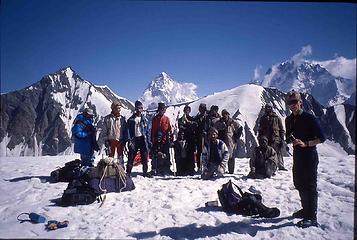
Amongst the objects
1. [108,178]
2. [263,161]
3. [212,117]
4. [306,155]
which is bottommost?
[108,178]

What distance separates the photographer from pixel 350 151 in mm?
196875

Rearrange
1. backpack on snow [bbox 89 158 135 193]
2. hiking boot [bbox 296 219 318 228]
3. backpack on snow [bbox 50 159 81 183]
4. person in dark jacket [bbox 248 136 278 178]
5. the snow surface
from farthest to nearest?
person in dark jacket [bbox 248 136 278 178] < backpack on snow [bbox 50 159 81 183] < backpack on snow [bbox 89 158 135 193] < hiking boot [bbox 296 219 318 228] < the snow surface

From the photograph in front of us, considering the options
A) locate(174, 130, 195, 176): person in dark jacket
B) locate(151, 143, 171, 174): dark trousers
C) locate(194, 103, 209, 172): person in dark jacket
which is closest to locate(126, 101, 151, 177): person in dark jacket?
locate(151, 143, 171, 174): dark trousers

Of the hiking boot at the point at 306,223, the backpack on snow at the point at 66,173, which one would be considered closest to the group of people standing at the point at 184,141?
the backpack on snow at the point at 66,173

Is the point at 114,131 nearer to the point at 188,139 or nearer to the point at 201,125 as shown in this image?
the point at 188,139

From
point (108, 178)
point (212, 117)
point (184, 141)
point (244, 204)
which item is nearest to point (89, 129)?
point (108, 178)

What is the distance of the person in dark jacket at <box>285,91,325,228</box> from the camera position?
20.3 feet

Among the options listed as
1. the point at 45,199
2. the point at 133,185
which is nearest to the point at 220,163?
the point at 133,185

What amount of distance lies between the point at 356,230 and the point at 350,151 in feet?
729

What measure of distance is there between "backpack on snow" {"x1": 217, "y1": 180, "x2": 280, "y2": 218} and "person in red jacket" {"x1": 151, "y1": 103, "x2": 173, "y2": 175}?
4119mm

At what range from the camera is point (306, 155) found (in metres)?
6.30

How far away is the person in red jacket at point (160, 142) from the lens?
11086mm

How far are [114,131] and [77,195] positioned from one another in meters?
3.33

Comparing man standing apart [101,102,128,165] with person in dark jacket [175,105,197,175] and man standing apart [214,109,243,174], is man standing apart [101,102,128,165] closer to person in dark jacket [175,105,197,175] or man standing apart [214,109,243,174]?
person in dark jacket [175,105,197,175]
